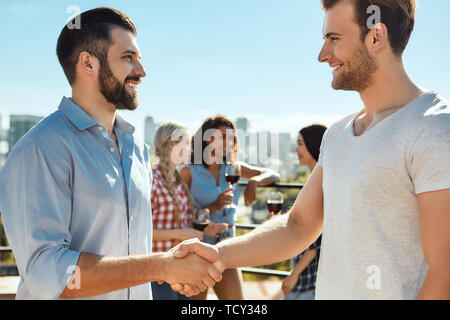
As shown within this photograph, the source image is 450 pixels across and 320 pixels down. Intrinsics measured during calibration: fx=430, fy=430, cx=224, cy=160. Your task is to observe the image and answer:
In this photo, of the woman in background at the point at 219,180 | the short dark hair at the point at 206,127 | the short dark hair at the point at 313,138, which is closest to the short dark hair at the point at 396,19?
the short dark hair at the point at 313,138

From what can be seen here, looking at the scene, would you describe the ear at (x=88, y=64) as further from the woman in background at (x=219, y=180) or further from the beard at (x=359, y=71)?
the woman in background at (x=219, y=180)

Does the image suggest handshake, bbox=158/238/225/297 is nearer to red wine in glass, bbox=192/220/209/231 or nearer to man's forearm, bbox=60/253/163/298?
man's forearm, bbox=60/253/163/298

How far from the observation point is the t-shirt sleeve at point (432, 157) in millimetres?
1316

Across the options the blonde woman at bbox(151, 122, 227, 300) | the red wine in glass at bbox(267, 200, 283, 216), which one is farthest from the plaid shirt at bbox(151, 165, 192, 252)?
the red wine in glass at bbox(267, 200, 283, 216)

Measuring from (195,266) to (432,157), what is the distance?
1280mm

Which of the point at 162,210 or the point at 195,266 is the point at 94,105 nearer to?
the point at 195,266

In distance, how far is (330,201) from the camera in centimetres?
168

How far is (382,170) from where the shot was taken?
147 centimetres

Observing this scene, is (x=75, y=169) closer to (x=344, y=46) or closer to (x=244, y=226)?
(x=344, y=46)

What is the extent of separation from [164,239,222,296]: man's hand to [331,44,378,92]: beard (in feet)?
3.48

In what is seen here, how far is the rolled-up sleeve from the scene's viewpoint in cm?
155

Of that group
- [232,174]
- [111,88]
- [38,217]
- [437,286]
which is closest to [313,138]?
[232,174]

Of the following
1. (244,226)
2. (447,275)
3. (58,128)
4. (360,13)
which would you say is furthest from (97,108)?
(244,226)

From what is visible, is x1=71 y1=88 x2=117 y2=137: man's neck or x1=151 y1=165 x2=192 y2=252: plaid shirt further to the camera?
x1=151 y1=165 x2=192 y2=252: plaid shirt
